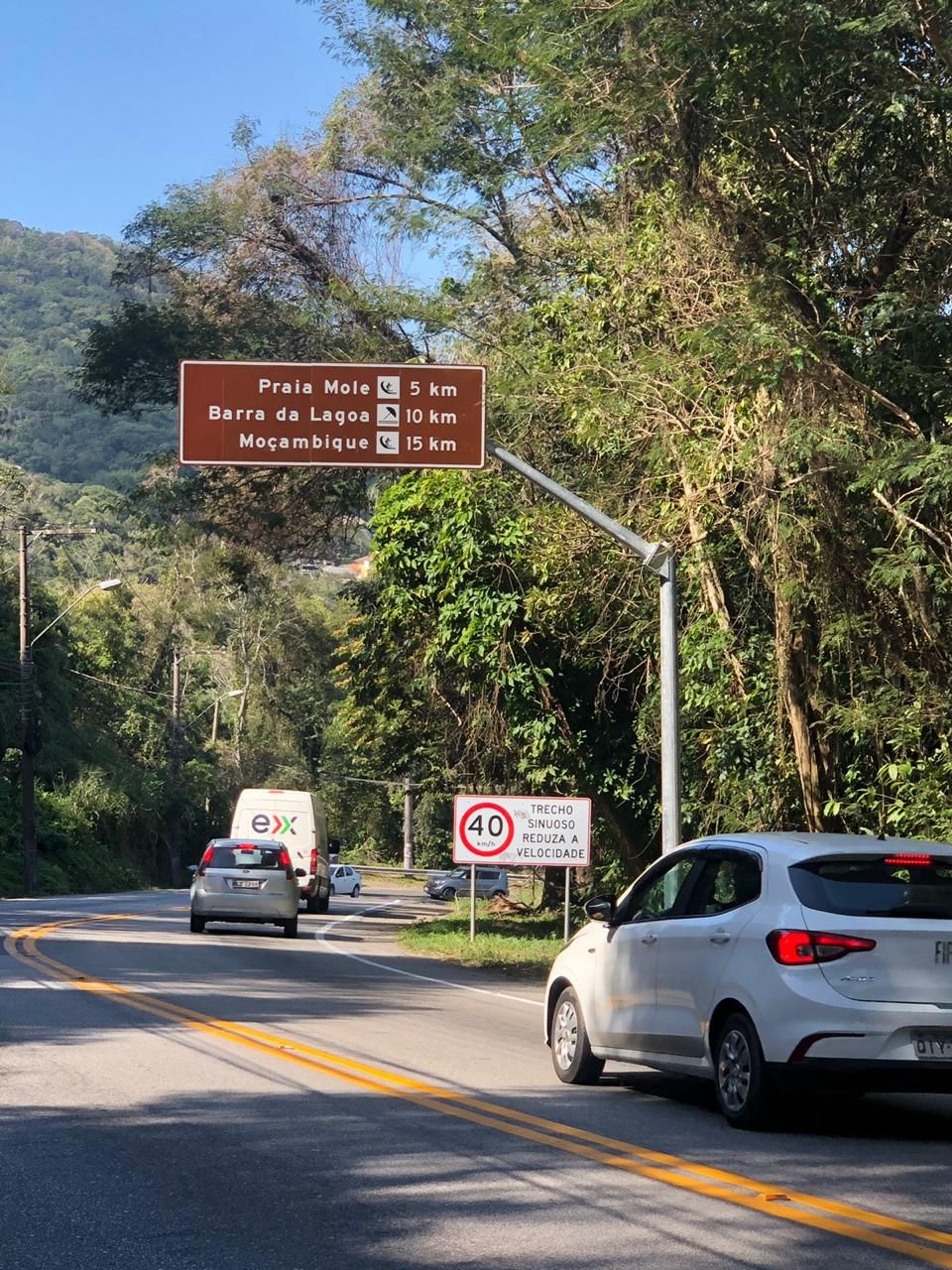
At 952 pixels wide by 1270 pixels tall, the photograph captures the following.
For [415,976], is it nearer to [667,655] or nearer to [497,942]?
[667,655]

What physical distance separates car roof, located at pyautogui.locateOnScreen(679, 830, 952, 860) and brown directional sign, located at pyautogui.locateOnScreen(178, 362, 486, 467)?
8.68m

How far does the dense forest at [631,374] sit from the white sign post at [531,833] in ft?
5.07

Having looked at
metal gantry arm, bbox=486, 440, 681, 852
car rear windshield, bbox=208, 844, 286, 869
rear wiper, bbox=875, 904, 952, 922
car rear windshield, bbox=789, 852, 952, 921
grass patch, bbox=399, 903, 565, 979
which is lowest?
grass patch, bbox=399, 903, 565, 979

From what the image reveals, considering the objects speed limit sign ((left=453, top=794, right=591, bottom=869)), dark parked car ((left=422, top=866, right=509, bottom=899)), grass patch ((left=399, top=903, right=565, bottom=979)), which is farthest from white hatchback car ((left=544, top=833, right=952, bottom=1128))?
dark parked car ((left=422, top=866, right=509, bottom=899))

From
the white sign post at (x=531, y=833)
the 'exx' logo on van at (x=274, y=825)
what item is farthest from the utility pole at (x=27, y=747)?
the white sign post at (x=531, y=833)

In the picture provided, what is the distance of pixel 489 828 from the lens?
971 inches

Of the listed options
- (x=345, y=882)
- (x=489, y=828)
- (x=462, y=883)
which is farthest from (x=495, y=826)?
(x=345, y=882)

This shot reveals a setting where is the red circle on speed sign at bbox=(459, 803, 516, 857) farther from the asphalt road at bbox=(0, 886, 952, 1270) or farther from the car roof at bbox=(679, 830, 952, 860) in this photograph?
the car roof at bbox=(679, 830, 952, 860)

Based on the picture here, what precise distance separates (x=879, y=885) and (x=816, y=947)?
63 centimetres

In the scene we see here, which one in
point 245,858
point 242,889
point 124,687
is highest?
point 124,687

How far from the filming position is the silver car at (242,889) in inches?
1117

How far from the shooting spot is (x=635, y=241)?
21672 mm

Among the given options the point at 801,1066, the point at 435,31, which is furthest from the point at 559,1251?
the point at 435,31

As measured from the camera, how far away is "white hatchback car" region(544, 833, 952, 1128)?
9117 mm
